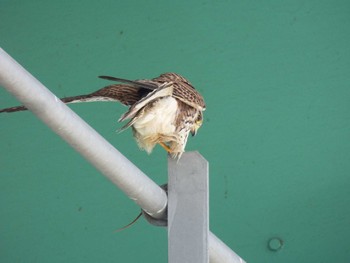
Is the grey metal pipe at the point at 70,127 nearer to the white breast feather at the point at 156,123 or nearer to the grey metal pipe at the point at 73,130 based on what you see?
the grey metal pipe at the point at 73,130

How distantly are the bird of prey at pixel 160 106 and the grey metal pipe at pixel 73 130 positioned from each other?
1.34 ft

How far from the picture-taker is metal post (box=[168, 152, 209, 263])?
2.35 meters

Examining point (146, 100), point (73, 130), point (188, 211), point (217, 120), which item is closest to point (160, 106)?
point (146, 100)

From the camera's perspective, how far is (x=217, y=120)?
4.50 m

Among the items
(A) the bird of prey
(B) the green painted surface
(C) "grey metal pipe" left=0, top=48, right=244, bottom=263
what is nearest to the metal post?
(C) "grey metal pipe" left=0, top=48, right=244, bottom=263

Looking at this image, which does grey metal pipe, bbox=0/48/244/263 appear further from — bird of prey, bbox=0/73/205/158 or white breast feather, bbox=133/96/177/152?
white breast feather, bbox=133/96/177/152

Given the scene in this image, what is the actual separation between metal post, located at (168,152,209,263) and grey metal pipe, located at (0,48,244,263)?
90mm

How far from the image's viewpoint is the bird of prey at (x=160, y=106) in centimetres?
277

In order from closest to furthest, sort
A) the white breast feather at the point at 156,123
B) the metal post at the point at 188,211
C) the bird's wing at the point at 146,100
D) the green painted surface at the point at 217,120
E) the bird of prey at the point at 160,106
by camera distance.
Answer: the metal post at the point at 188,211 < the bird's wing at the point at 146,100 < the bird of prey at the point at 160,106 < the white breast feather at the point at 156,123 < the green painted surface at the point at 217,120

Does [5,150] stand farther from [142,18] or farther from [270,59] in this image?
[270,59]

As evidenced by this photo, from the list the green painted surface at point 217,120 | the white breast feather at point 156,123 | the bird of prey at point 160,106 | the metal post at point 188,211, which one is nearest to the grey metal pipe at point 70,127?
the metal post at point 188,211

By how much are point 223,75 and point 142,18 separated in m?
0.44

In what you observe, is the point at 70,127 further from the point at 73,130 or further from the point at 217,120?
the point at 217,120

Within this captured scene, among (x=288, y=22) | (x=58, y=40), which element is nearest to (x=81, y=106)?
(x=58, y=40)
